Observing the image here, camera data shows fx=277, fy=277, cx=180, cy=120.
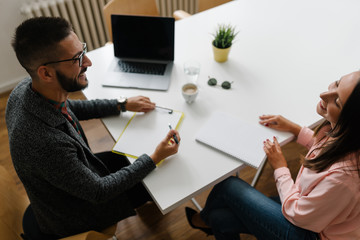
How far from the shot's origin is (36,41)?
0.96 metres

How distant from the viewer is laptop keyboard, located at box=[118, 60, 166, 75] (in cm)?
157

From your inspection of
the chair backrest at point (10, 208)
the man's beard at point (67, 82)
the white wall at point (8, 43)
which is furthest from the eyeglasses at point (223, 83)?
the white wall at point (8, 43)

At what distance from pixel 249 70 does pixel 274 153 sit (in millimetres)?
577

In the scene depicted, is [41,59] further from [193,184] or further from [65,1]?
[65,1]

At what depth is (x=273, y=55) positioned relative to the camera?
1.66m

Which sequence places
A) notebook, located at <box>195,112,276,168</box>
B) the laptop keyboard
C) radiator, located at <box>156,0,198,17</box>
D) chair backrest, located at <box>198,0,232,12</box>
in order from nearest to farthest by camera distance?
notebook, located at <box>195,112,276,168</box> → the laptop keyboard → chair backrest, located at <box>198,0,232,12</box> → radiator, located at <box>156,0,198,17</box>

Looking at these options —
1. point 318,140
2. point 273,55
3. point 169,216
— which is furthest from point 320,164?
point 169,216

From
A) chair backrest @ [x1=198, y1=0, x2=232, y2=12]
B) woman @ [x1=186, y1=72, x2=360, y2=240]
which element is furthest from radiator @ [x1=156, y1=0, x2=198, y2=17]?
woman @ [x1=186, y1=72, x2=360, y2=240]

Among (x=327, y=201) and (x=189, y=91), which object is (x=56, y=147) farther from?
(x=327, y=201)

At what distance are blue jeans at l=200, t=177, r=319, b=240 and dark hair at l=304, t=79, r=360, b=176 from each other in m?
0.28

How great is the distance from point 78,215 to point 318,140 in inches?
40.4

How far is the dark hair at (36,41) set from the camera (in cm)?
96

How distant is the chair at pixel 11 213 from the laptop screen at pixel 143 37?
35.0 inches

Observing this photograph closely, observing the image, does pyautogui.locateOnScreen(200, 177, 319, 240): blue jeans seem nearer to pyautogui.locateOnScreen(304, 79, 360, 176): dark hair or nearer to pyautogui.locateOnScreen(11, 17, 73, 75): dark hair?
pyautogui.locateOnScreen(304, 79, 360, 176): dark hair
